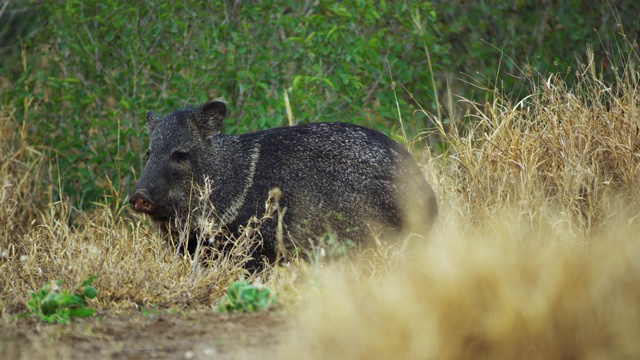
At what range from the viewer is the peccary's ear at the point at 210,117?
485cm

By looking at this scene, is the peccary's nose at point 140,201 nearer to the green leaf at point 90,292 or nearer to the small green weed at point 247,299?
the green leaf at point 90,292

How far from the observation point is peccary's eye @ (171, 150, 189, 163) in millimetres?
4746

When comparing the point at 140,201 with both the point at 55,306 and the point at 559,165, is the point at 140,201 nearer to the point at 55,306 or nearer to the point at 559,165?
the point at 55,306

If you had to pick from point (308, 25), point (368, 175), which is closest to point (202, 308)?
point (368, 175)

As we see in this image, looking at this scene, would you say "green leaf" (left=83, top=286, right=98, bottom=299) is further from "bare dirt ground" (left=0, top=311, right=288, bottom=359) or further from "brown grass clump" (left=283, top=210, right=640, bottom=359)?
"brown grass clump" (left=283, top=210, right=640, bottom=359)

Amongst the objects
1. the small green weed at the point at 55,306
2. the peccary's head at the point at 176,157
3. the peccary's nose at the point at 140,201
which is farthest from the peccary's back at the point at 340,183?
the small green weed at the point at 55,306

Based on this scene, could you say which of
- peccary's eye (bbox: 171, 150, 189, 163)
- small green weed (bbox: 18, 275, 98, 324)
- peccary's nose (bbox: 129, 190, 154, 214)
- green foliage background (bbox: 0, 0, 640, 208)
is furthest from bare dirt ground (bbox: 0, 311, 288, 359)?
green foliage background (bbox: 0, 0, 640, 208)

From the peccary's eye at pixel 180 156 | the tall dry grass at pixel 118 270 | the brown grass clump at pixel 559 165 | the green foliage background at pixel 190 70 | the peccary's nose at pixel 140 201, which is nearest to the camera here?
the tall dry grass at pixel 118 270

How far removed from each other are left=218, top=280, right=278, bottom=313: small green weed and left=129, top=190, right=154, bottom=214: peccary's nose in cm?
110

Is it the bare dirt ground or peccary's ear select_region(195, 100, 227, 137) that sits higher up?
peccary's ear select_region(195, 100, 227, 137)

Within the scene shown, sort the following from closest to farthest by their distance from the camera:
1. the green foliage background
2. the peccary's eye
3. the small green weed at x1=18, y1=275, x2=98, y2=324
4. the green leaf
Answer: the small green weed at x1=18, y1=275, x2=98, y2=324 → the green leaf → the peccary's eye → the green foliage background

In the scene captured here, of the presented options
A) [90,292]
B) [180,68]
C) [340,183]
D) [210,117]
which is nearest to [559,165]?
[340,183]

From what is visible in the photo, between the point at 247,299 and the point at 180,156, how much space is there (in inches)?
58.8

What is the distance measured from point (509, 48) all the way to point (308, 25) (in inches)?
122
